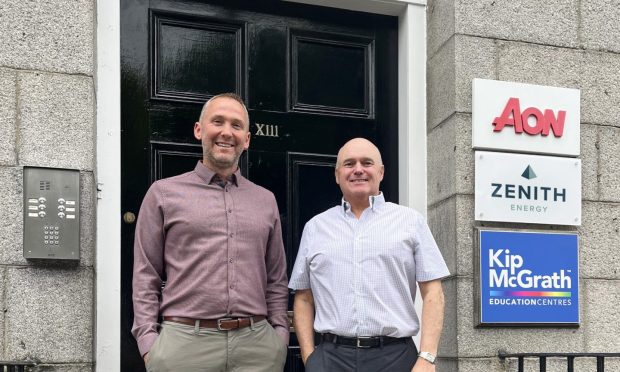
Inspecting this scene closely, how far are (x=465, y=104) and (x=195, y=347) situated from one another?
86.6 inches

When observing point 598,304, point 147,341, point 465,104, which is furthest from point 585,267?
point 147,341

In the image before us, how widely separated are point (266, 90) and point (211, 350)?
6.07 feet

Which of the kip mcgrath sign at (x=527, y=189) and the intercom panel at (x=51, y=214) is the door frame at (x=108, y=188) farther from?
the kip mcgrath sign at (x=527, y=189)

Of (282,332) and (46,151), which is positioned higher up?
(46,151)

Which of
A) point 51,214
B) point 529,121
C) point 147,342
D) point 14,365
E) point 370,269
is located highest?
point 529,121

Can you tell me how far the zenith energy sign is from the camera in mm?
4695

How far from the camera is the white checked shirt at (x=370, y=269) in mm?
3533

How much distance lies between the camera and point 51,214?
12.7 ft

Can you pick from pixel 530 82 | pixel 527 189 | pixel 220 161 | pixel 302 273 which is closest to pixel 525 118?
pixel 530 82

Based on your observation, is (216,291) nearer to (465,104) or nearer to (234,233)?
(234,233)

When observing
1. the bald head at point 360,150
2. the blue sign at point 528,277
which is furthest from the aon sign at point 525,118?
the bald head at point 360,150

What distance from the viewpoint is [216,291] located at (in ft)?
11.1

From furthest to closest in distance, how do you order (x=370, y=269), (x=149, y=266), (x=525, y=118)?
(x=525, y=118), (x=370, y=269), (x=149, y=266)

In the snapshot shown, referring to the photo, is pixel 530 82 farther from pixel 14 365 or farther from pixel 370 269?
pixel 14 365
